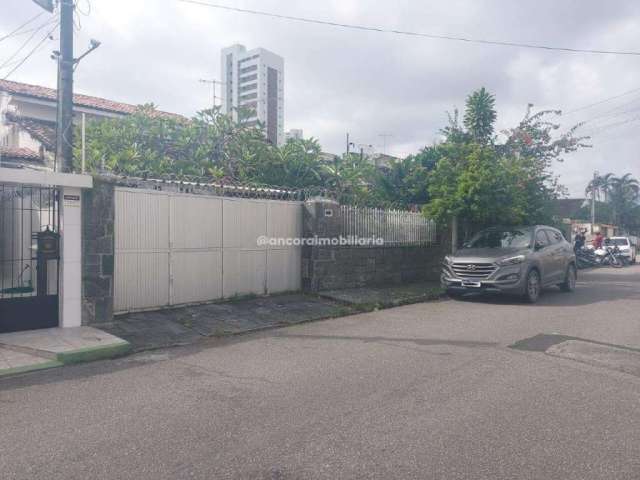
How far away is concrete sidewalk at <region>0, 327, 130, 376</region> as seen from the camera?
6234mm

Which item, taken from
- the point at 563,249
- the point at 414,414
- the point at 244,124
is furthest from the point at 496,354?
the point at 244,124

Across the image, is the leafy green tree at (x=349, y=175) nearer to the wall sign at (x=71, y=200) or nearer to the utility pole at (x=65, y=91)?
the utility pole at (x=65, y=91)

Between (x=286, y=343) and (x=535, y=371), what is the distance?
3369mm

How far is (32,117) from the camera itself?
734 inches

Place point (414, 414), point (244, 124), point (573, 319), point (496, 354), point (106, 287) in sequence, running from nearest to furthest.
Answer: point (414, 414), point (496, 354), point (106, 287), point (573, 319), point (244, 124)

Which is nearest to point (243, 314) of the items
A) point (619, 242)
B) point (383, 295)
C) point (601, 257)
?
point (383, 295)

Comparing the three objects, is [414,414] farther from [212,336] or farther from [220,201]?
[220,201]

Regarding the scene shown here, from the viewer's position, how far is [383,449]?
375 cm

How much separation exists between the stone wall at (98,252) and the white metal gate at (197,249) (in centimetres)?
50

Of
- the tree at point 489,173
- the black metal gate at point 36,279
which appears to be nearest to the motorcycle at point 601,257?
the tree at point 489,173

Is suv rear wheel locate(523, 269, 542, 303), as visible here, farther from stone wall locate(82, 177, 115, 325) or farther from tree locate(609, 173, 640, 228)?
tree locate(609, 173, 640, 228)

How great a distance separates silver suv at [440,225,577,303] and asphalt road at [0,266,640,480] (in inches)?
124

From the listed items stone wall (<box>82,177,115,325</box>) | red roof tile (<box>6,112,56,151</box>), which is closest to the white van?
stone wall (<box>82,177,115,325</box>)

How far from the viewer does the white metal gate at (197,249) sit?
29.2ft
